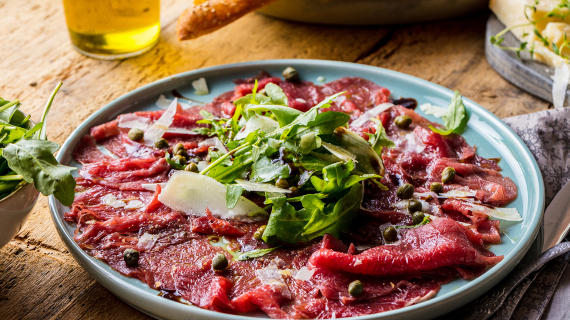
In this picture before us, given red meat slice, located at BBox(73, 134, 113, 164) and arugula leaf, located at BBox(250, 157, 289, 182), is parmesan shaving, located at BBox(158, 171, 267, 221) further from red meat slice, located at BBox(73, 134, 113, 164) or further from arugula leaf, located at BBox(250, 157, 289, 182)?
red meat slice, located at BBox(73, 134, 113, 164)

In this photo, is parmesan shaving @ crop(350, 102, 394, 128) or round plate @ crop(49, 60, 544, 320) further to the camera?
parmesan shaving @ crop(350, 102, 394, 128)

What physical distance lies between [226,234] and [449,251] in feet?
3.15

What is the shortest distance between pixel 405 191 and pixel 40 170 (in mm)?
1596

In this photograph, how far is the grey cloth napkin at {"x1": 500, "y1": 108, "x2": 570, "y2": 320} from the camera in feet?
7.13

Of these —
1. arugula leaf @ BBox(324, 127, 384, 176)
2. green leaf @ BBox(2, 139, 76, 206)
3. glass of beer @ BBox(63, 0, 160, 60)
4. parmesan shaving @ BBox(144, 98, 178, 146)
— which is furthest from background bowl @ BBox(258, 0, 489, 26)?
green leaf @ BBox(2, 139, 76, 206)

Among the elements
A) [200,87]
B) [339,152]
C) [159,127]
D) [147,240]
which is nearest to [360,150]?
[339,152]

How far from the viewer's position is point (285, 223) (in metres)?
→ 2.30

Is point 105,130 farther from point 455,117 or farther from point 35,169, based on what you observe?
point 455,117

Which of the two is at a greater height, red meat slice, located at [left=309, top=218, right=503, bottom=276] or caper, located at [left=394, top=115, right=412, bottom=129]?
red meat slice, located at [left=309, top=218, right=503, bottom=276]

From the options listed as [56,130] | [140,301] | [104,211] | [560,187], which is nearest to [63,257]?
[104,211]

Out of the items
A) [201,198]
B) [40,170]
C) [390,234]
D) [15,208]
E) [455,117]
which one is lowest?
[455,117]

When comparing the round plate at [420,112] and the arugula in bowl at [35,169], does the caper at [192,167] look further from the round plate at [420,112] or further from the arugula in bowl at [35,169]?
the arugula in bowl at [35,169]

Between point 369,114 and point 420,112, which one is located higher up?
point 369,114

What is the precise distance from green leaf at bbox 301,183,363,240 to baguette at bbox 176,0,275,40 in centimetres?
196
